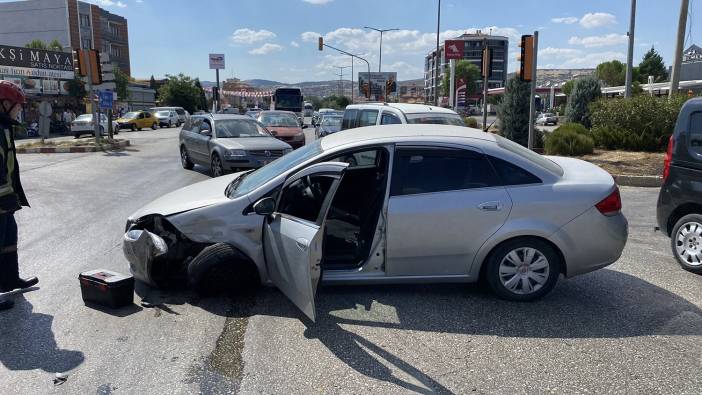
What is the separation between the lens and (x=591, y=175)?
507 centimetres

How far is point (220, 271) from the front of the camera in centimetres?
480

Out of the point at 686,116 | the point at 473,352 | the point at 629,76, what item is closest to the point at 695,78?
the point at 629,76

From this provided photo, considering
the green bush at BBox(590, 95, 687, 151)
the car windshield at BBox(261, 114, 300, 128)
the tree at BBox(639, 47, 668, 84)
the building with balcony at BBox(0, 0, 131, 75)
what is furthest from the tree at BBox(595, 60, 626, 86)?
the car windshield at BBox(261, 114, 300, 128)

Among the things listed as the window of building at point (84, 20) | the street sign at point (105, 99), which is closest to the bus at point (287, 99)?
the street sign at point (105, 99)

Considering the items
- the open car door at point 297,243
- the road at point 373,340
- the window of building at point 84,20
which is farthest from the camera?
the window of building at point 84,20

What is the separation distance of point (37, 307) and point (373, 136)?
3.40 meters

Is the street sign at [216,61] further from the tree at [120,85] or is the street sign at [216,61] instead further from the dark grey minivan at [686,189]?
the dark grey minivan at [686,189]

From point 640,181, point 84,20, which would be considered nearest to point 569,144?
point 640,181

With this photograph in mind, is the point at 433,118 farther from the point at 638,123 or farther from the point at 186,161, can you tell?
the point at 638,123

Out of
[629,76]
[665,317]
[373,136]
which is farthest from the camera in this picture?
[629,76]

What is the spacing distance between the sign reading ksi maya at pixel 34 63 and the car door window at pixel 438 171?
43067mm

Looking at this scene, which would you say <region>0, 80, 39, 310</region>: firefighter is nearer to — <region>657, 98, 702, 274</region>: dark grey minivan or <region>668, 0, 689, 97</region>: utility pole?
<region>657, 98, 702, 274</region>: dark grey minivan

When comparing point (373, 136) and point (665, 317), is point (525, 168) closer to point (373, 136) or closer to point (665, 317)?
point (373, 136)

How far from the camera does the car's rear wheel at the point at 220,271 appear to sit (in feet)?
15.6
